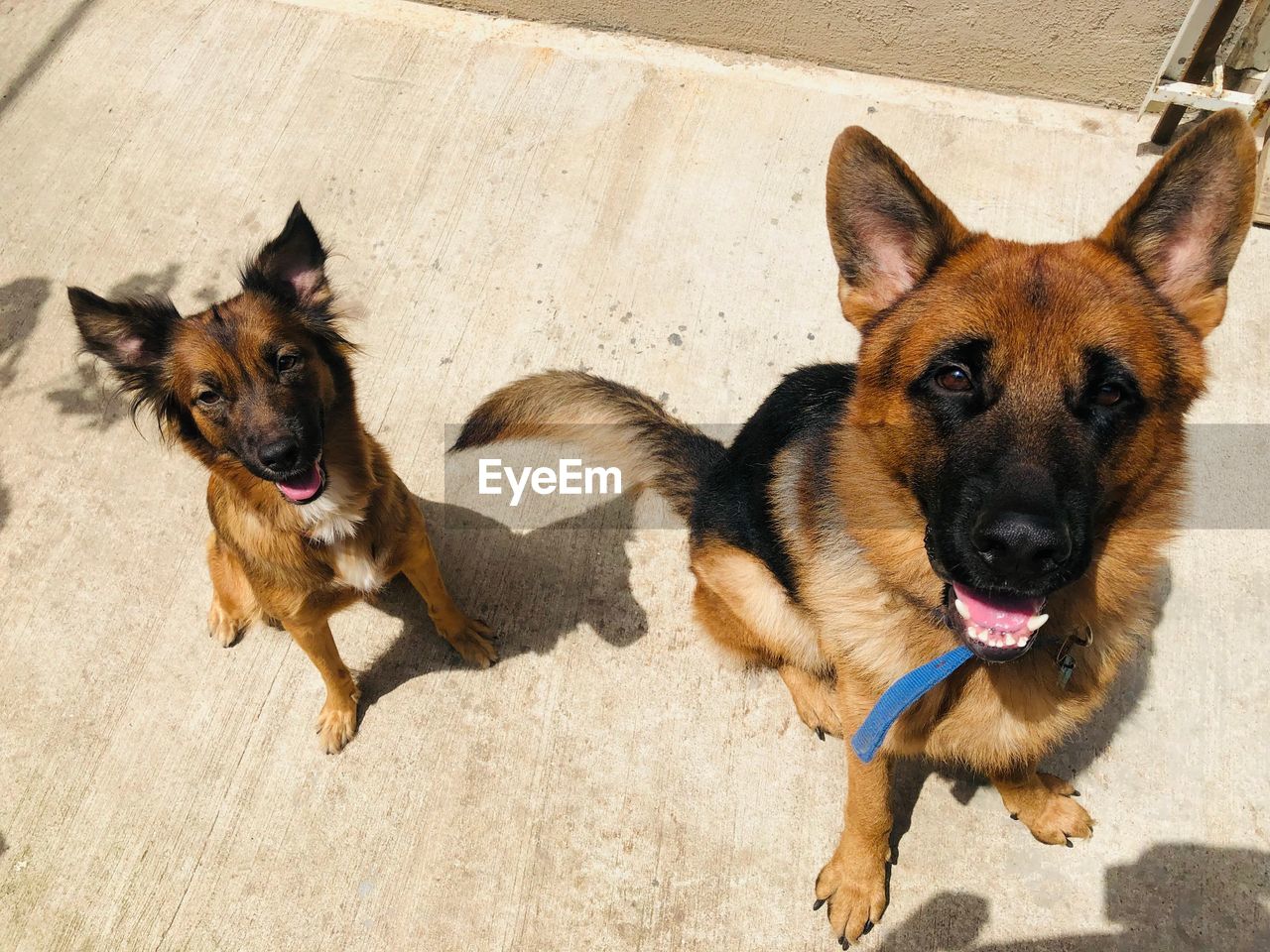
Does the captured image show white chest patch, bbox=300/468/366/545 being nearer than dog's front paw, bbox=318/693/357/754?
Yes

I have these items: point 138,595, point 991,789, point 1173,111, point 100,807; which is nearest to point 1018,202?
point 1173,111

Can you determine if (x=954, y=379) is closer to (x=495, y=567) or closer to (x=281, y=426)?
(x=281, y=426)

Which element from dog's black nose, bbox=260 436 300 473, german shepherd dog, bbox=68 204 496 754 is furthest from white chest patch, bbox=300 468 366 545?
dog's black nose, bbox=260 436 300 473

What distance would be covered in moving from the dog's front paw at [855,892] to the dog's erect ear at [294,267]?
8.98 ft

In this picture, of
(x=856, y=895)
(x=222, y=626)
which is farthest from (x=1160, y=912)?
(x=222, y=626)

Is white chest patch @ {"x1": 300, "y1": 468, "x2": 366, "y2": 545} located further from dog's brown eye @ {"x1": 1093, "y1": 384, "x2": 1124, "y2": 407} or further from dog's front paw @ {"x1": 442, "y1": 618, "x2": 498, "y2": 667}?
dog's brown eye @ {"x1": 1093, "y1": 384, "x2": 1124, "y2": 407}

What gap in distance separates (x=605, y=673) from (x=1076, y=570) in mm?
2059

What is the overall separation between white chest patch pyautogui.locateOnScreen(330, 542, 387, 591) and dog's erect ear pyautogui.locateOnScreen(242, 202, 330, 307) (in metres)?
0.91

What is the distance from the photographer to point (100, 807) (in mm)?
3455

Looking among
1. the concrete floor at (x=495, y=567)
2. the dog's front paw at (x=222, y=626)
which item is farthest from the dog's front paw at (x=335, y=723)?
the dog's front paw at (x=222, y=626)

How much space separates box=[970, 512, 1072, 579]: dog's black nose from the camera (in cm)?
202

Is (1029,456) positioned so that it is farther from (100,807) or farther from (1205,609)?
(100,807)

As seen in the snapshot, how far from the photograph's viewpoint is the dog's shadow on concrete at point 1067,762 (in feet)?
11.0

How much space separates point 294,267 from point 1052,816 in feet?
11.0
